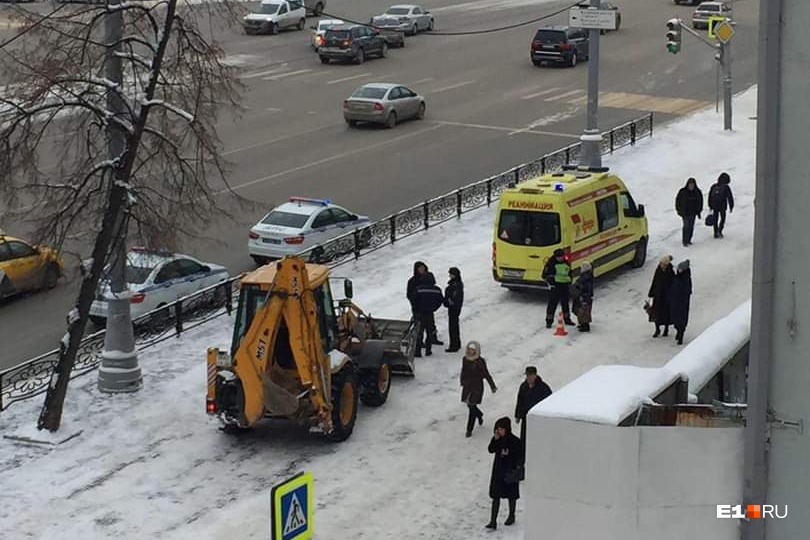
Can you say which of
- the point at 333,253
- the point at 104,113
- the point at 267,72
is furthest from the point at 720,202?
the point at 267,72

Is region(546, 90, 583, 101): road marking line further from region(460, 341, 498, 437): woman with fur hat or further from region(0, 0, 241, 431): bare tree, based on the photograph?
region(460, 341, 498, 437): woman with fur hat

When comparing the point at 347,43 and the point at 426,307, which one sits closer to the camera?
the point at 426,307

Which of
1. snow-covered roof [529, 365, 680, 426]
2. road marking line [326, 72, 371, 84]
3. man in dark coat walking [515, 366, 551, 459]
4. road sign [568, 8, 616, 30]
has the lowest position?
road marking line [326, 72, 371, 84]

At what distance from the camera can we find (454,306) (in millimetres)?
23594

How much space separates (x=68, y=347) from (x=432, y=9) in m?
53.8

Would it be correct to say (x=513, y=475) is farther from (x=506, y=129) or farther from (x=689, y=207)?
(x=506, y=129)

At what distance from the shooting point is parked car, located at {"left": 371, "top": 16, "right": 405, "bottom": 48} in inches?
2355

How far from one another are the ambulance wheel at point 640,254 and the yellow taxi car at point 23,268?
10788 millimetres

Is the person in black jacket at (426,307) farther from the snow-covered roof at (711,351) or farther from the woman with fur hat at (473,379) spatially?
the snow-covered roof at (711,351)

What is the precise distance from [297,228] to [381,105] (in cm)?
1436

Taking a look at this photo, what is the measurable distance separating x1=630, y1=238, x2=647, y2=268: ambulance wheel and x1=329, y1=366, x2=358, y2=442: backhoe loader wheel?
9.94 meters

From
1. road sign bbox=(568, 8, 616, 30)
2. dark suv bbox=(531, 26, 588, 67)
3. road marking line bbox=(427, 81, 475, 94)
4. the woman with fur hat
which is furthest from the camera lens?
dark suv bbox=(531, 26, 588, 67)

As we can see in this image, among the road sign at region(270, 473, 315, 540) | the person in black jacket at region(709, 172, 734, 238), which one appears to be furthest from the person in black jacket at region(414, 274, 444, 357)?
the road sign at region(270, 473, 315, 540)

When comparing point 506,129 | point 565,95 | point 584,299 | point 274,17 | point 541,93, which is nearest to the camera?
point 584,299
